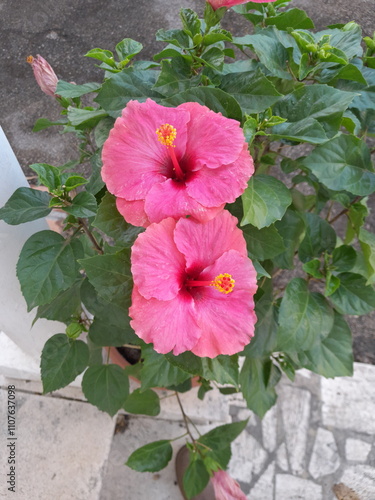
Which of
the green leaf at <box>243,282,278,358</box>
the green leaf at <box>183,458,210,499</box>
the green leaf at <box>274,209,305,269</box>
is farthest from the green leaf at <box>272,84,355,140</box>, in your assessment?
the green leaf at <box>183,458,210,499</box>

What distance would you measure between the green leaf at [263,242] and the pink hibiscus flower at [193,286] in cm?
12

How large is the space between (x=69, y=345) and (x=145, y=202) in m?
0.57

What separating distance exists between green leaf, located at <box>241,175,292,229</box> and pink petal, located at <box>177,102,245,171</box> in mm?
92

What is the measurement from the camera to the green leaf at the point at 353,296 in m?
0.93

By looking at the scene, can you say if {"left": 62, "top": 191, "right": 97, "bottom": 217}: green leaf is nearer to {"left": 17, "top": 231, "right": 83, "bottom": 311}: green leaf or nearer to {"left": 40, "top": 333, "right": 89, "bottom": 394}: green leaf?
{"left": 17, "top": 231, "right": 83, "bottom": 311}: green leaf

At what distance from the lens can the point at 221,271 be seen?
2.19ft

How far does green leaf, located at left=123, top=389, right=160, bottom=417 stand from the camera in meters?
→ 1.26

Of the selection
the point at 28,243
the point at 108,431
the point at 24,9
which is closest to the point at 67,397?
the point at 108,431

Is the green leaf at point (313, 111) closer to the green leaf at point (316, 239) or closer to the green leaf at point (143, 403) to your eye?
the green leaf at point (316, 239)

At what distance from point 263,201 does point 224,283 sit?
0.53ft

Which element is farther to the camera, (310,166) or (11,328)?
(11,328)

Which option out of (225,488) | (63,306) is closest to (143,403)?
(225,488)

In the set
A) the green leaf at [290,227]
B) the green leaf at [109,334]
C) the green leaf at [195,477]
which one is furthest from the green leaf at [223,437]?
the green leaf at [290,227]

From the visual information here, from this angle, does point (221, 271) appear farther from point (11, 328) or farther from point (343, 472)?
point (343, 472)
